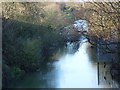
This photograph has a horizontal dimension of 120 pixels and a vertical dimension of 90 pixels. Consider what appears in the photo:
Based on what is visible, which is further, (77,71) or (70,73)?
(77,71)

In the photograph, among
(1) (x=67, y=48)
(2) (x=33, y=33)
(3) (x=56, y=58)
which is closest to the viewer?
(2) (x=33, y=33)

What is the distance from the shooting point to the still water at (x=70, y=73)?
1166 centimetres

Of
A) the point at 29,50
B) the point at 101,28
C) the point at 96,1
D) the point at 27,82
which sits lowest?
the point at 27,82

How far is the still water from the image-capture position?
1166 cm

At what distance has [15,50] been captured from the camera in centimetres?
1156

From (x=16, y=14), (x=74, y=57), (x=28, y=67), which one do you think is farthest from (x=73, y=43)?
(x=16, y=14)

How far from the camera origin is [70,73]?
1359 centimetres

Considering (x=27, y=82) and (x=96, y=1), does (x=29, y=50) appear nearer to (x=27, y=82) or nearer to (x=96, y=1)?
(x=27, y=82)

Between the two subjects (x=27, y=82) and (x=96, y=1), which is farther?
(x=27, y=82)

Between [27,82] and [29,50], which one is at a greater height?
[29,50]

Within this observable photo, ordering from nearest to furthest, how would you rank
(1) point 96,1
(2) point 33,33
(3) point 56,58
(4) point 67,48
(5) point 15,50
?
(1) point 96,1 < (5) point 15,50 < (2) point 33,33 < (3) point 56,58 < (4) point 67,48

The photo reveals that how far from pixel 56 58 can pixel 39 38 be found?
2971mm

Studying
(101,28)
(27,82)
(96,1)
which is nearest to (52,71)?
(27,82)

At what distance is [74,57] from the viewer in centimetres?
1756
